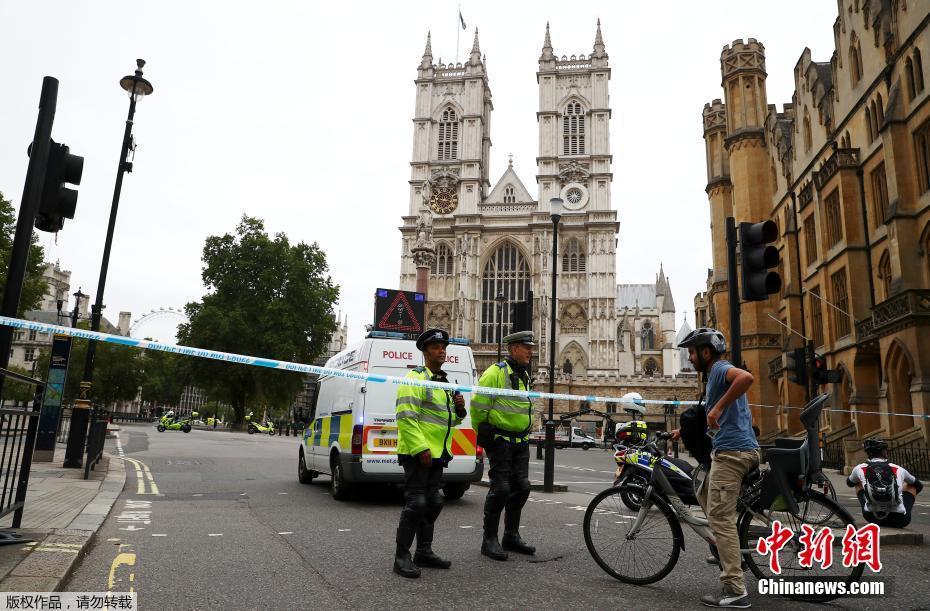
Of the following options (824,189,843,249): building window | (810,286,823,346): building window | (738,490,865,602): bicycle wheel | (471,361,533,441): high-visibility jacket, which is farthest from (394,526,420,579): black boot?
→ (810,286,823,346): building window

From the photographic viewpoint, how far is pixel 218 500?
29.6 ft

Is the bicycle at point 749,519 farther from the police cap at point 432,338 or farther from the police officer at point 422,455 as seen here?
the police cap at point 432,338

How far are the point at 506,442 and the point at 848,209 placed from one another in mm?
20572

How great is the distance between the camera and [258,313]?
144 feet

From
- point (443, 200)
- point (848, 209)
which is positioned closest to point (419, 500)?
point (848, 209)

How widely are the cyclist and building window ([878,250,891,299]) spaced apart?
19.3m

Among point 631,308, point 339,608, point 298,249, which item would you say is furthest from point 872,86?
point 631,308

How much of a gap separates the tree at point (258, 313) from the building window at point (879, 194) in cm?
3343

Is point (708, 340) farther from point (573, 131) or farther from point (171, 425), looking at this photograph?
point (573, 131)

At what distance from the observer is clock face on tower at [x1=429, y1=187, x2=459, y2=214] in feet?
216

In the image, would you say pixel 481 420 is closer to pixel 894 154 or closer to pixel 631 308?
pixel 894 154

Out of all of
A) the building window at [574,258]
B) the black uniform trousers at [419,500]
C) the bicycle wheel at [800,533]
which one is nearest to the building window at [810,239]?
the bicycle wheel at [800,533]

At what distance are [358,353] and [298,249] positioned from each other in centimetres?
3888

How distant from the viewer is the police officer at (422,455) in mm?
4902
